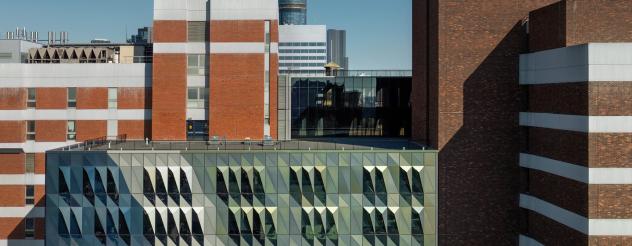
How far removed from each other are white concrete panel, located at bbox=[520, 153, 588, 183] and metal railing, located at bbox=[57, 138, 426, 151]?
6652 millimetres

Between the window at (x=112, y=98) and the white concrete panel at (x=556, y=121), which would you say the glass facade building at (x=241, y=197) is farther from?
the window at (x=112, y=98)

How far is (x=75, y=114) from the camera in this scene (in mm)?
52438

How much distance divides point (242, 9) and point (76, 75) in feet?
51.7

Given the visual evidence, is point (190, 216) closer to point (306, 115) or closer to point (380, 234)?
point (380, 234)

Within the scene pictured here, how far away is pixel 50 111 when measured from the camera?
52.7 meters

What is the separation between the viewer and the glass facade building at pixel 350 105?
55.7 metres

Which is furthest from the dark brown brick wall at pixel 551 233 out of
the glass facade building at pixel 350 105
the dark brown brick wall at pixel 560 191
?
the glass facade building at pixel 350 105

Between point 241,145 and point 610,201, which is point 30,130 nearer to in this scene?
point 241,145

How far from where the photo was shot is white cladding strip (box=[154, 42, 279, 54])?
48875mm

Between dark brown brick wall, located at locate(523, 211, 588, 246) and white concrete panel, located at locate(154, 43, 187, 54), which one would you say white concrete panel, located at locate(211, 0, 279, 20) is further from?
dark brown brick wall, located at locate(523, 211, 588, 246)

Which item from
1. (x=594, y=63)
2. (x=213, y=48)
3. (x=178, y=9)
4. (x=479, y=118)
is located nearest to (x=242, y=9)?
(x=213, y=48)

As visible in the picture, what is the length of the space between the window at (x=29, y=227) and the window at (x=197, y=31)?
21.4 meters

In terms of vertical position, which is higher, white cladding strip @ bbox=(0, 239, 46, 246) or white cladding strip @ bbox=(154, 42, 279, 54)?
white cladding strip @ bbox=(154, 42, 279, 54)

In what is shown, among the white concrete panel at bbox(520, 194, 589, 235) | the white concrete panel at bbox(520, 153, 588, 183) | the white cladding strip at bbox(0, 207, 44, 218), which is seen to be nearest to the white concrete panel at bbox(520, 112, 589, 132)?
the white concrete panel at bbox(520, 153, 588, 183)
